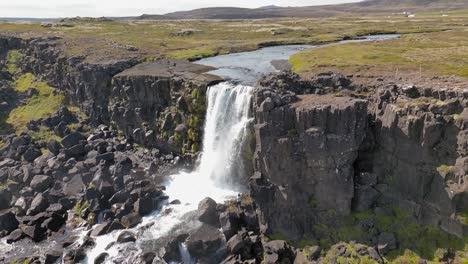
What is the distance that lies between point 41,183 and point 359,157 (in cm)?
5202

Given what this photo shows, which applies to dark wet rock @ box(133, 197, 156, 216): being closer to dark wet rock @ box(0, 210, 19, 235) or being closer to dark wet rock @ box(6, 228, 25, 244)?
dark wet rock @ box(6, 228, 25, 244)

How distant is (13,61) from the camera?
420 feet

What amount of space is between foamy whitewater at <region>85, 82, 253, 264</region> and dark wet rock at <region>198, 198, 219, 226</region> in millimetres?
3784

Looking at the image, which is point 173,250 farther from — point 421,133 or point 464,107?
point 464,107

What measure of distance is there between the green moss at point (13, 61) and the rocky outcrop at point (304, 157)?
102 metres

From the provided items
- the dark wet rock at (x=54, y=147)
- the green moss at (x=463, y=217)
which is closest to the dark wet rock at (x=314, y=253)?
the green moss at (x=463, y=217)

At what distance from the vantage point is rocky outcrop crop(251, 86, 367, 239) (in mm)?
47250

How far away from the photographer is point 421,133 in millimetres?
43938

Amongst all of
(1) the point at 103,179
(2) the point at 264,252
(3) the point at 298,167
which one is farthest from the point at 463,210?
(1) the point at 103,179

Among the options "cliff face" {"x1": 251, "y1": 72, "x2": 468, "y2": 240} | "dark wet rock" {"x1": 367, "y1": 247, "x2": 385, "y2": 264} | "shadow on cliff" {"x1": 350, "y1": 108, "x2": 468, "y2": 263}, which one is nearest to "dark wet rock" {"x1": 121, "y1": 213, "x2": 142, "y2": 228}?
"cliff face" {"x1": 251, "y1": 72, "x2": 468, "y2": 240}

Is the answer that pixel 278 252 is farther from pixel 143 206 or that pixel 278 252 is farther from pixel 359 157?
pixel 143 206

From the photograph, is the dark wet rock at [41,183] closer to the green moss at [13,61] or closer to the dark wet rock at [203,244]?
the dark wet rock at [203,244]

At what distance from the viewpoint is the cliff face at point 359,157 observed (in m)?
42.6

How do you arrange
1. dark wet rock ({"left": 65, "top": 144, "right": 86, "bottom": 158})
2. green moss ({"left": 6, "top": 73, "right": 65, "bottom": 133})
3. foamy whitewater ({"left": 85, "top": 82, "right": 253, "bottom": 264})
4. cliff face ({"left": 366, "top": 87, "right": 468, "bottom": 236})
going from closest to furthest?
cliff face ({"left": 366, "top": 87, "right": 468, "bottom": 236}) → foamy whitewater ({"left": 85, "top": 82, "right": 253, "bottom": 264}) → dark wet rock ({"left": 65, "top": 144, "right": 86, "bottom": 158}) → green moss ({"left": 6, "top": 73, "right": 65, "bottom": 133})
